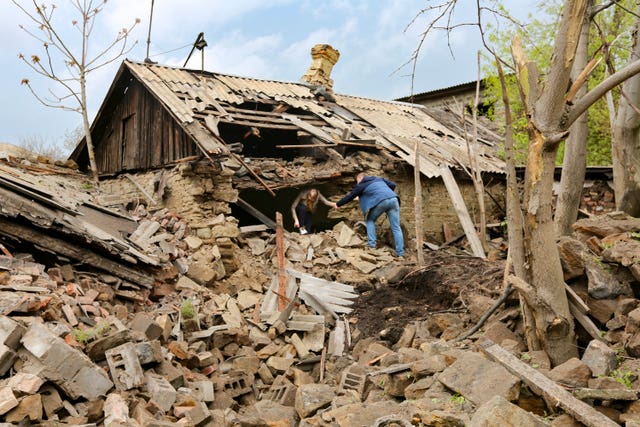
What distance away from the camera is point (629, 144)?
6.91 meters

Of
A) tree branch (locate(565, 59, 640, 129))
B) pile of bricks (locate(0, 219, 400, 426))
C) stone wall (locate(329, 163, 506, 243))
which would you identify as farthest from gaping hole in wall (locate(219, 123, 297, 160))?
tree branch (locate(565, 59, 640, 129))

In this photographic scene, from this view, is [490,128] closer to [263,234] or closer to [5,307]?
[263,234]

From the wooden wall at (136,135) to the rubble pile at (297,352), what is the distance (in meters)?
3.26

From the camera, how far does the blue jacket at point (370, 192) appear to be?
1009 centimetres

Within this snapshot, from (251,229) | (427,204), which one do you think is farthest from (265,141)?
(427,204)

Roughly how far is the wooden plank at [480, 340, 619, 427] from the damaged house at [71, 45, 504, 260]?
634 centimetres

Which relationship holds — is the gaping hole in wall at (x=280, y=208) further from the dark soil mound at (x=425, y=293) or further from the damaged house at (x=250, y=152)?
the dark soil mound at (x=425, y=293)

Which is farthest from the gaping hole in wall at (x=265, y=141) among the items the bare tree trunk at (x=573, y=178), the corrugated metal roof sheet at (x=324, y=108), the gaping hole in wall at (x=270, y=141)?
the bare tree trunk at (x=573, y=178)

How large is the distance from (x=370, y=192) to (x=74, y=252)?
5.62 meters

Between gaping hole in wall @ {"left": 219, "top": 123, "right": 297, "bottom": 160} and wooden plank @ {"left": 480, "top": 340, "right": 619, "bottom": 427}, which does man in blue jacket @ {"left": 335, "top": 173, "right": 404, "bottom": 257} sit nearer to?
gaping hole in wall @ {"left": 219, "top": 123, "right": 297, "bottom": 160}

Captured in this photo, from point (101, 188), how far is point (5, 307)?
30.6 feet

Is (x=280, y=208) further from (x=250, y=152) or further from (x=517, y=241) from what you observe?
(x=517, y=241)

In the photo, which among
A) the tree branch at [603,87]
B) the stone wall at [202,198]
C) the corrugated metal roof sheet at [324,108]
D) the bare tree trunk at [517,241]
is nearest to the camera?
the tree branch at [603,87]

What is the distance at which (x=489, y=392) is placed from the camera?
385cm
